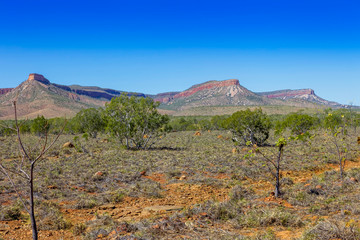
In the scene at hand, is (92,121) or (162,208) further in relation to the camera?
(92,121)

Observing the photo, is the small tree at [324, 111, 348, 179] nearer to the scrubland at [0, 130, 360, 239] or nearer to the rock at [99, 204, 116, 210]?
the scrubland at [0, 130, 360, 239]

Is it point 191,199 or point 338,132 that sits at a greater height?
point 338,132

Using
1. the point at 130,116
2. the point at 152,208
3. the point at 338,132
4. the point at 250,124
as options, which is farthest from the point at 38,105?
the point at 338,132

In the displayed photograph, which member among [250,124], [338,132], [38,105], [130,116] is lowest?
[250,124]

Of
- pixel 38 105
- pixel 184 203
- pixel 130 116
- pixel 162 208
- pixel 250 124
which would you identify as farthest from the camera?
pixel 38 105

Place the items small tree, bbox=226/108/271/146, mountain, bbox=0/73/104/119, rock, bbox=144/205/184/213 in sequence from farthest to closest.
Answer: mountain, bbox=0/73/104/119, small tree, bbox=226/108/271/146, rock, bbox=144/205/184/213

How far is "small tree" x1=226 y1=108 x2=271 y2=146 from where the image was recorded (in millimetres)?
27953

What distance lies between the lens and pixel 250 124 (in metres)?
28.2

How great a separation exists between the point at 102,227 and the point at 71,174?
8.50m

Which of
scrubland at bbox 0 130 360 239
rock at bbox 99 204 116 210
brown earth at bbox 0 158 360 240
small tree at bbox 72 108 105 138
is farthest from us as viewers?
small tree at bbox 72 108 105 138

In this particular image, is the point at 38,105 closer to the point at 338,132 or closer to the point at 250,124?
the point at 250,124

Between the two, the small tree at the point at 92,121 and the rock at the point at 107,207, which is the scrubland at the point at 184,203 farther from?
the small tree at the point at 92,121

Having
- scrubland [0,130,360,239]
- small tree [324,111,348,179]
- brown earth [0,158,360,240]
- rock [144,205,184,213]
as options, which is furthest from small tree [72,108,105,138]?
rock [144,205,184,213]

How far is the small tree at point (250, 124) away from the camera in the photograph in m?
28.0
